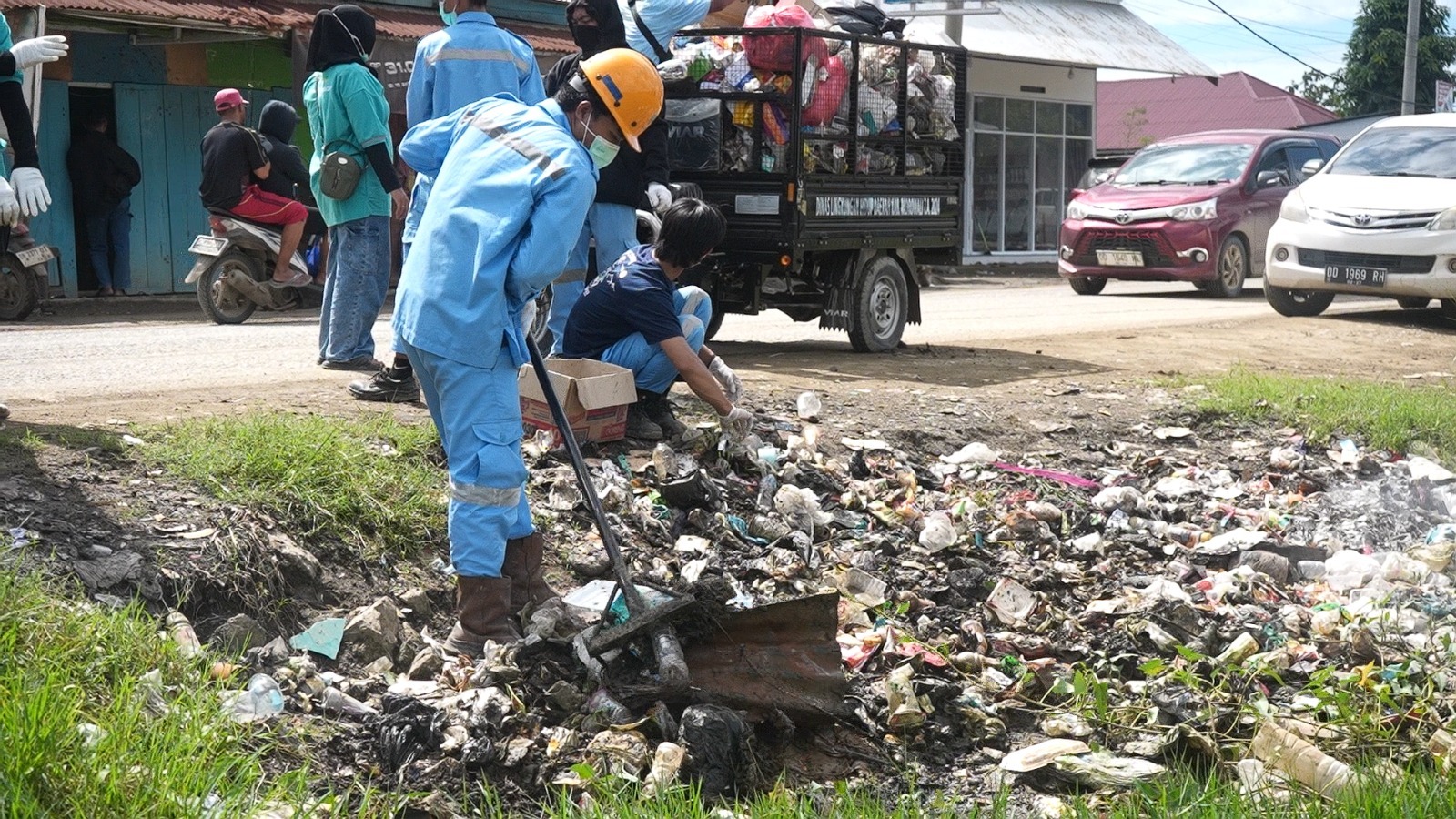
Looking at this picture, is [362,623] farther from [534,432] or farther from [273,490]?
[534,432]

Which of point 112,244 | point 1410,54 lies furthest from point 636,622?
point 1410,54

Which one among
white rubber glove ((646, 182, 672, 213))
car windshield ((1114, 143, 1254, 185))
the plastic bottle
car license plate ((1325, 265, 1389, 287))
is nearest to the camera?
the plastic bottle

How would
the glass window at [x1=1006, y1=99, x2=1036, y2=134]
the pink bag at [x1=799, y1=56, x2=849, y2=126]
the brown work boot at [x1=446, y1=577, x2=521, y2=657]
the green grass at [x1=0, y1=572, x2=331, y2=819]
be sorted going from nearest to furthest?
1. the green grass at [x1=0, y1=572, x2=331, y2=819]
2. the brown work boot at [x1=446, y1=577, x2=521, y2=657]
3. the pink bag at [x1=799, y1=56, x2=849, y2=126]
4. the glass window at [x1=1006, y1=99, x2=1036, y2=134]

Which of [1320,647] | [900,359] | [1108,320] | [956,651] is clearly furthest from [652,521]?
[1108,320]

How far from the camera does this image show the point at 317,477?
207 inches

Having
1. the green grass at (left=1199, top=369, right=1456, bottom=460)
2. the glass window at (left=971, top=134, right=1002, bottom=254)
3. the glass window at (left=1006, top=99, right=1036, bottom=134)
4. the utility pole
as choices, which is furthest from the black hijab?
the utility pole

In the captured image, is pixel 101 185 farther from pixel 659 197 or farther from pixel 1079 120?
pixel 1079 120

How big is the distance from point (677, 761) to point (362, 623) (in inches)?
49.0

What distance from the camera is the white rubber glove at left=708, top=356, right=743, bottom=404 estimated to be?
6387 mm

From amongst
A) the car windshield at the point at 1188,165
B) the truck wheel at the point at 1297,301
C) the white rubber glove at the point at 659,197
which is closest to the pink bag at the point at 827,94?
the white rubber glove at the point at 659,197

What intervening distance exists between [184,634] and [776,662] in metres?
1.71

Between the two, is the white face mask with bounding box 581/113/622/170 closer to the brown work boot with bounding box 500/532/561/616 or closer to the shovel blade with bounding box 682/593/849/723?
the brown work boot with bounding box 500/532/561/616

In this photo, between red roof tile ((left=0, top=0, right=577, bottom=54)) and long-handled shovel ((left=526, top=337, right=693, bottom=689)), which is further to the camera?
red roof tile ((left=0, top=0, right=577, bottom=54))

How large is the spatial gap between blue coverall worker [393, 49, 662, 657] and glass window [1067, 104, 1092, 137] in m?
23.2
